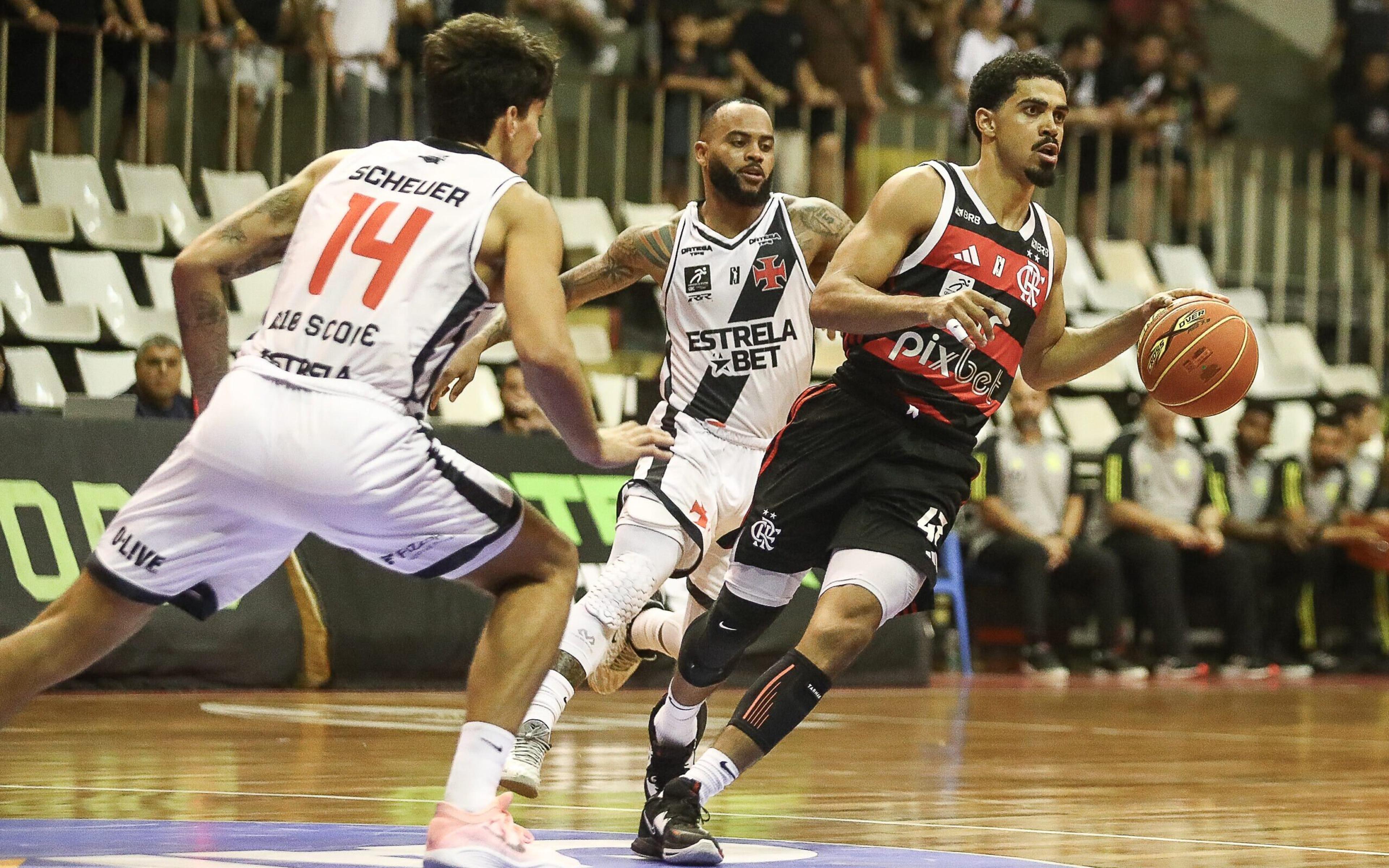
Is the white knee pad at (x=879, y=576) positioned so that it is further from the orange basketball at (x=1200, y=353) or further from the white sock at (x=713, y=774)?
the orange basketball at (x=1200, y=353)

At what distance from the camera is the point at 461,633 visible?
11273mm

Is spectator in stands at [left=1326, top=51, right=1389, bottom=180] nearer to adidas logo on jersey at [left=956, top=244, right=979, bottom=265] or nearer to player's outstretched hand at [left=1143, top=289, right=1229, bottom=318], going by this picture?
player's outstretched hand at [left=1143, top=289, right=1229, bottom=318]

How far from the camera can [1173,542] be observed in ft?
49.2

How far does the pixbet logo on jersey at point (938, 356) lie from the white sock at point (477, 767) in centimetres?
177

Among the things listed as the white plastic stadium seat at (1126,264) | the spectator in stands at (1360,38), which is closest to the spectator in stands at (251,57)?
the white plastic stadium seat at (1126,264)

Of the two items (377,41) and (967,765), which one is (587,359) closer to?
(377,41)

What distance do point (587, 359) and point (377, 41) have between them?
2688mm

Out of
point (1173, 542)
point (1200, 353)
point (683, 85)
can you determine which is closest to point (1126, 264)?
point (1173, 542)

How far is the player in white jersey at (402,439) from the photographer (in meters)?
4.25

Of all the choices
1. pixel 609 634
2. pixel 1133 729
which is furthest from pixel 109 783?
pixel 1133 729

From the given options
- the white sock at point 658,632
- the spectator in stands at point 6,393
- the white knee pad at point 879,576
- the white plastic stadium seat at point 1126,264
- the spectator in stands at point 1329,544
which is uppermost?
the white knee pad at point 879,576

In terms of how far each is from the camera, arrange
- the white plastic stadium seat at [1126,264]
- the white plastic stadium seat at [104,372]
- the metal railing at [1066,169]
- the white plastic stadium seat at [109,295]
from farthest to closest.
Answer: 1. the white plastic stadium seat at [1126,264]
2. the metal railing at [1066,169]
3. the white plastic stadium seat at [109,295]
4. the white plastic stadium seat at [104,372]

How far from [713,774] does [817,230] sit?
7.57 ft

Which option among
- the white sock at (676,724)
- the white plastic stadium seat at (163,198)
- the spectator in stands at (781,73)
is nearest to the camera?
the white sock at (676,724)
